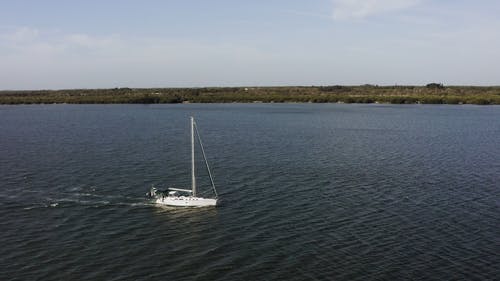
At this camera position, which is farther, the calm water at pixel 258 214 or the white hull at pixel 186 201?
the white hull at pixel 186 201

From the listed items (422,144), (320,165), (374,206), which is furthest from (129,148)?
(422,144)

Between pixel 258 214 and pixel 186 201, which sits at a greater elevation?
pixel 186 201

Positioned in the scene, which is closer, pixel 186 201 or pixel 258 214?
pixel 258 214

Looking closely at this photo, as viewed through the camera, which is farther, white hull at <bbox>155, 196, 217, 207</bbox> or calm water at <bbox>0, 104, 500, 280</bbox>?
white hull at <bbox>155, 196, 217, 207</bbox>

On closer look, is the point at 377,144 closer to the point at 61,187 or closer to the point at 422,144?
the point at 422,144
